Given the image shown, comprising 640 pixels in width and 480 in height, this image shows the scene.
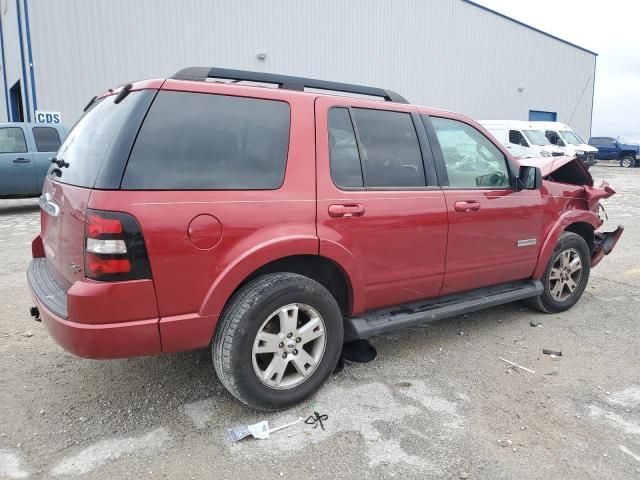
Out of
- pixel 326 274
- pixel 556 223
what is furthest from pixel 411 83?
pixel 326 274

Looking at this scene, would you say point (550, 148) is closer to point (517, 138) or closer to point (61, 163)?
point (517, 138)

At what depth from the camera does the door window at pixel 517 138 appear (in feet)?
63.3

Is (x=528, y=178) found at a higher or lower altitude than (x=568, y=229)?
higher

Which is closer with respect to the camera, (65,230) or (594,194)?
(65,230)

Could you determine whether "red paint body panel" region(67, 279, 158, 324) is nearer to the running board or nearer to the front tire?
the front tire

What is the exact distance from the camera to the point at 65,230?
8.48ft

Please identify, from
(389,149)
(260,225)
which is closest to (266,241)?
(260,225)

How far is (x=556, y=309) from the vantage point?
455cm

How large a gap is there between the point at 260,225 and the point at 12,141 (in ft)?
31.5

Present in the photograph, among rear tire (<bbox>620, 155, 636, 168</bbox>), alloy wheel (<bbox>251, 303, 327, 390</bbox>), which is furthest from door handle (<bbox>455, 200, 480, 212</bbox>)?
rear tire (<bbox>620, 155, 636, 168</bbox>)

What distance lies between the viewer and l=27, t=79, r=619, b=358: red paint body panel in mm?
2363

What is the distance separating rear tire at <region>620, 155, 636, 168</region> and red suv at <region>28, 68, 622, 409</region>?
3217 cm

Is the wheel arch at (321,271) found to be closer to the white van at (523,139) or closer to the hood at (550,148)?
the white van at (523,139)

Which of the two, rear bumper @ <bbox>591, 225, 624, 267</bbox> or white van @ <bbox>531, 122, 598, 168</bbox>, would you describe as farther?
white van @ <bbox>531, 122, 598, 168</bbox>
